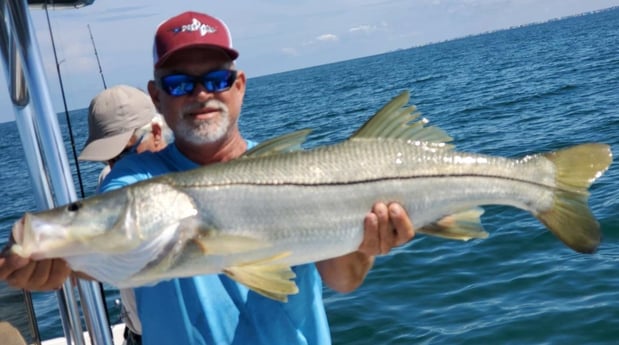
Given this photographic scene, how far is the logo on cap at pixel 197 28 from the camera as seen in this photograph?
3.03m

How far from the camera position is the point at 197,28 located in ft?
9.98

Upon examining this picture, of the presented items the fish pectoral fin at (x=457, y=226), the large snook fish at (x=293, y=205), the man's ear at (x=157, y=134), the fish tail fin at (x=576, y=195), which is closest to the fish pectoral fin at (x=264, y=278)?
the large snook fish at (x=293, y=205)

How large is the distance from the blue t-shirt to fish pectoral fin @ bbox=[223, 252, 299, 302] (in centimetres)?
Result: 39

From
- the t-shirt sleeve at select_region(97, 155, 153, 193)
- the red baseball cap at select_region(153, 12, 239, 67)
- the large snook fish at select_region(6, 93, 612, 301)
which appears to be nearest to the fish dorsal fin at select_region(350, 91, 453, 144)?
the large snook fish at select_region(6, 93, 612, 301)

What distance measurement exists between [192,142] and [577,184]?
178cm

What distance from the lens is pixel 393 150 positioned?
2.87 m

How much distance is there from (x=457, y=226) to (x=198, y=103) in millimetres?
1281

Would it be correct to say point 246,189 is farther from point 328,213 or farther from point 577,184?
point 577,184

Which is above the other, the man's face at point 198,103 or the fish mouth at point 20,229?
the man's face at point 198,103

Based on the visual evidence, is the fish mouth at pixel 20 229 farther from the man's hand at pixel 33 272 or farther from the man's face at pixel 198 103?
the man's face at pixel 198 103

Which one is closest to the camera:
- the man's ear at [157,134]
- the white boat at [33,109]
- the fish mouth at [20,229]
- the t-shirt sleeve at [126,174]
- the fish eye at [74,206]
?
the fish mouth at [20,229]

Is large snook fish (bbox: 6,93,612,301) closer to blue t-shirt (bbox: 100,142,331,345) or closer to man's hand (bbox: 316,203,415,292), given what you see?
man's hand (bbox: 316,203,415,292)

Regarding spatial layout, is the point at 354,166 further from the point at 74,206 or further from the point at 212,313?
the point at 74,206

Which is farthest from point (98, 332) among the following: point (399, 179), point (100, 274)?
point (399, 179)
